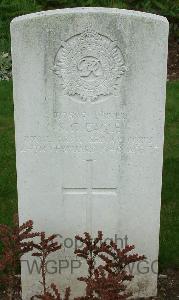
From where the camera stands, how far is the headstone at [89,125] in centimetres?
394

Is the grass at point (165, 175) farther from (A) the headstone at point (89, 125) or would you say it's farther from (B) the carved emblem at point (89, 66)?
(B) the carved emblem at point (89, 66)

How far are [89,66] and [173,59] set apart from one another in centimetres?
815

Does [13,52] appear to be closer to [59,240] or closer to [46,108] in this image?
[46,108]

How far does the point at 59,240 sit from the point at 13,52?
5.07ft

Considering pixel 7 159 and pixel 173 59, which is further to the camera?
pixel 173 59

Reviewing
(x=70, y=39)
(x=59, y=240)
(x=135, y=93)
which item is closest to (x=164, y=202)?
(x=59, y=240)

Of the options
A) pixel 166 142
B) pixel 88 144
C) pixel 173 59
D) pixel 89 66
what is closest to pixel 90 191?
pixel 88 144

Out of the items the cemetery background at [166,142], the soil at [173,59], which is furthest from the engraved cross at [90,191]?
the soil at [173,59]

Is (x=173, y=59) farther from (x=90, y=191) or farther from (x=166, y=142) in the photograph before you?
(x=90, y=191)

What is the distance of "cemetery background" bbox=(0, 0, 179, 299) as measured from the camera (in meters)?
5.57

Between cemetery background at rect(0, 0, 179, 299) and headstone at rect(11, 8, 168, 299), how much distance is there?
37.7 inches

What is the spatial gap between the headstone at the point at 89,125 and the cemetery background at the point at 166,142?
0.96 meters

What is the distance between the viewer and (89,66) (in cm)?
403

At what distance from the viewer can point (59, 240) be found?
450cm
